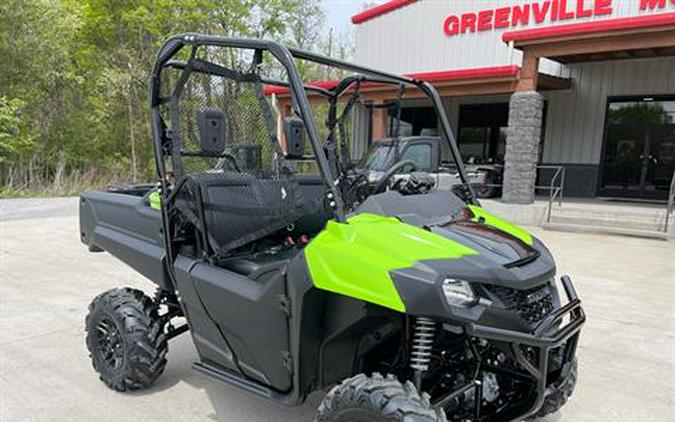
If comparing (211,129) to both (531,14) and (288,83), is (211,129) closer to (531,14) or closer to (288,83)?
(288,83)

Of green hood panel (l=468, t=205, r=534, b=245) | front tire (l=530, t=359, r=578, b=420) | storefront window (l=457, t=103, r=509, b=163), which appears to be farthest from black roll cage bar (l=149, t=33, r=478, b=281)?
storefront window (l=457, t=103, r=509, b=163)

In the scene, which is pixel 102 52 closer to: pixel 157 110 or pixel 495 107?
pixel 495 107

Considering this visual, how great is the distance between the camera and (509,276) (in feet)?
6.64

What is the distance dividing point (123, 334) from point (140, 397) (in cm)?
39

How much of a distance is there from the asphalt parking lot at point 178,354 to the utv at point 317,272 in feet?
0.86

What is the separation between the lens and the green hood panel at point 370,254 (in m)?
1.96

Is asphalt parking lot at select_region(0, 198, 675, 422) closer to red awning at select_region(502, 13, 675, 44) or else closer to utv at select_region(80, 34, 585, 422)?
utv at select_region(80, 34, 585, 422)

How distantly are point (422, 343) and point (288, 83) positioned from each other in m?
1.29

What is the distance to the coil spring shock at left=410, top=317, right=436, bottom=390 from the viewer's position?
6.63 feet

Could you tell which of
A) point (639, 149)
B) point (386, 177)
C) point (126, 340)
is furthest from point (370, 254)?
point (639, 149)

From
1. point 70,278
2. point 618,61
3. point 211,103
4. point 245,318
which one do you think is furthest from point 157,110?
point 618,61

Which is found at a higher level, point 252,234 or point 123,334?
point 252,234

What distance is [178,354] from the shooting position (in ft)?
12.6

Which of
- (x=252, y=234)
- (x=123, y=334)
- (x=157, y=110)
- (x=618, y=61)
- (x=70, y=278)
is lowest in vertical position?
(x=70, y=278)
